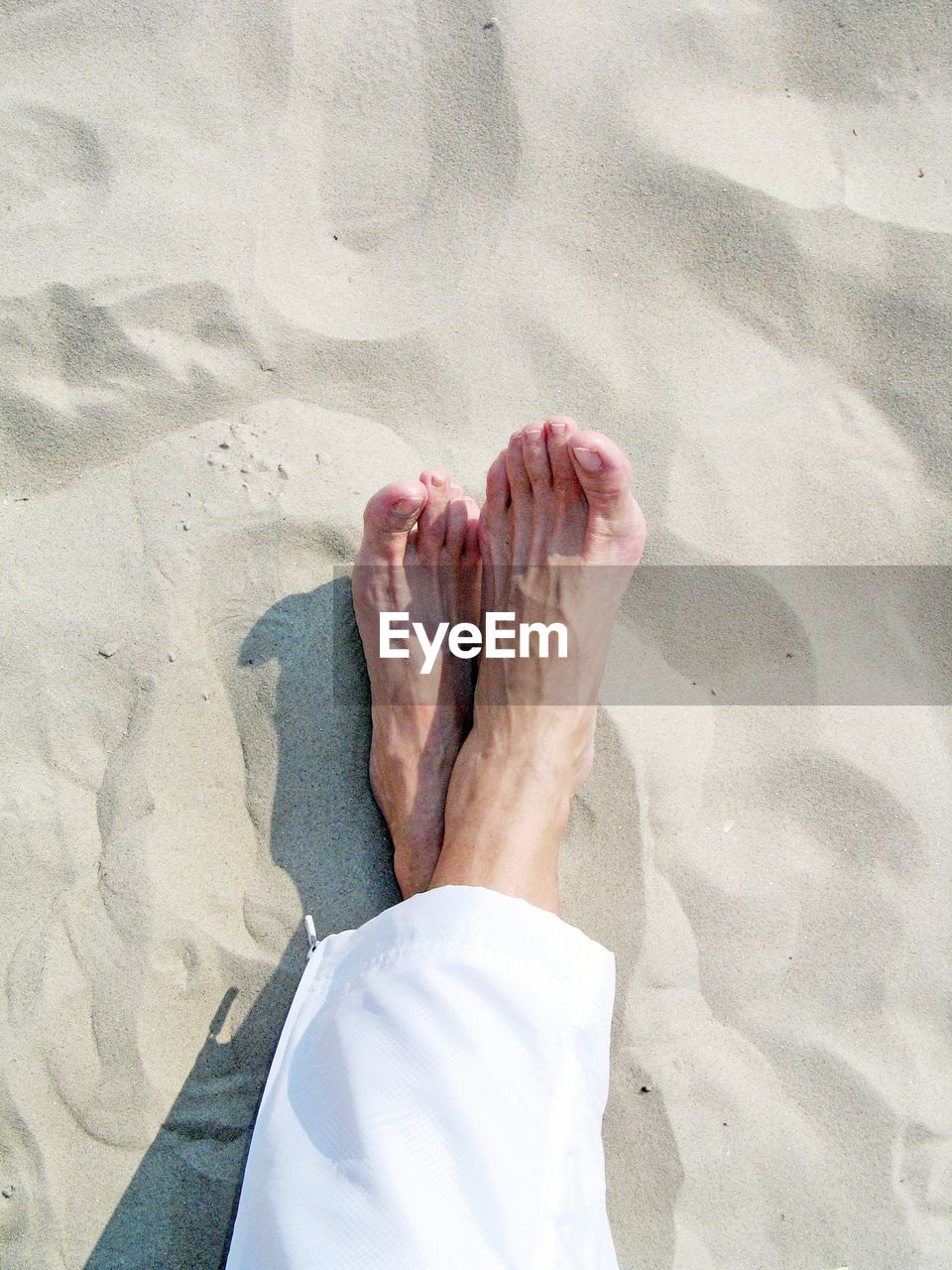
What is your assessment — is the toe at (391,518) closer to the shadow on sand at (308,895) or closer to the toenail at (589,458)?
the shadow on sand at (308,895)

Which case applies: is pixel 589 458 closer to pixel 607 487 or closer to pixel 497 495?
pixel 607 487

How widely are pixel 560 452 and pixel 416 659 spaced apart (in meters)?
0.42

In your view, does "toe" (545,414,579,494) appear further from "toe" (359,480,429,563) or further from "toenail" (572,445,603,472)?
"toe" (359,480,429,563)

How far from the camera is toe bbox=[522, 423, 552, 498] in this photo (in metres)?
1.54

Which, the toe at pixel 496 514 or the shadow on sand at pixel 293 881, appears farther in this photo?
the toe at pixel 496 514

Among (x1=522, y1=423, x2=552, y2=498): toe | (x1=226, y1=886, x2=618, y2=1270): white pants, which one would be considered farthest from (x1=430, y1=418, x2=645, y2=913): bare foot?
(x1=226, y1=886, x2=618, y2=1270): white pants

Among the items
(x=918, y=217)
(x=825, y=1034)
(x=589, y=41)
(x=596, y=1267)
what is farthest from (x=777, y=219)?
(x=596, y=1267)

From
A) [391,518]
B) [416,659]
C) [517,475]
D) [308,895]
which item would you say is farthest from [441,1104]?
[517,475]

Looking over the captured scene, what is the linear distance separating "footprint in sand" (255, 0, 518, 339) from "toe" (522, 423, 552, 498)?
284 millimetres

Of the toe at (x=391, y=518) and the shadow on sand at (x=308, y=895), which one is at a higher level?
the toe at (x=391, y=518)

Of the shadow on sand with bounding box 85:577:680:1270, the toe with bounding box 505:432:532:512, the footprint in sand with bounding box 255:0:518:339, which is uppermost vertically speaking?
the footprint in sand with bounding box 255:0:518:339

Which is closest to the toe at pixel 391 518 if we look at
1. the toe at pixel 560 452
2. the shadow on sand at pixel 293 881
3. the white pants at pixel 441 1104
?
the shadow on sand at pixel 293 881

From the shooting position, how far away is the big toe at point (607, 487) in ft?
4.89

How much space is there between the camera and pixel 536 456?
1.55 m
